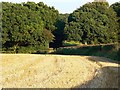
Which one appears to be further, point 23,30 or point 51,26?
point 51,26

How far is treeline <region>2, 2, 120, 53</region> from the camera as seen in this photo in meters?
81.5

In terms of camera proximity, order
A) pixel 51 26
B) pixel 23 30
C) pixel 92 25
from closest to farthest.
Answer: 1. pixel 23 30
2. pixel 92 25
3. pixel 51 26

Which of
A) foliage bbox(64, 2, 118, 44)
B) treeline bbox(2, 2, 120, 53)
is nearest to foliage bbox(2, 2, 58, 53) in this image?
treeline bbox(2, 2, 120, 53)

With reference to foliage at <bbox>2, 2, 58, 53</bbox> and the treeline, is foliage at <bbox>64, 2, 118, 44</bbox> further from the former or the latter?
foliage at <bbox>2, 2, 58, 53</bbox>

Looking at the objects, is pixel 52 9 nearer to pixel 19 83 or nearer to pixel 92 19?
pixel 92 19

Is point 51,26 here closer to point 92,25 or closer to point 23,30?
point 92,25

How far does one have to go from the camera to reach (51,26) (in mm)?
94062

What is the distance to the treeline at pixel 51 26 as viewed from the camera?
81.5 meters

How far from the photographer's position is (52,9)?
10081 cm

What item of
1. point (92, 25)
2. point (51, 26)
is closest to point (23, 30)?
point (51, 26)

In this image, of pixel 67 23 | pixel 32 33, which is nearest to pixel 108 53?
pixel 32 33

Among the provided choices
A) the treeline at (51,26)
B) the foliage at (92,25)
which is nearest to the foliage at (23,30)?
the treeline at (51,26)

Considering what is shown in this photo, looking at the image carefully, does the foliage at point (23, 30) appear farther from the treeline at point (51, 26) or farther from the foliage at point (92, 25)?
the foliage at point (92, 25)

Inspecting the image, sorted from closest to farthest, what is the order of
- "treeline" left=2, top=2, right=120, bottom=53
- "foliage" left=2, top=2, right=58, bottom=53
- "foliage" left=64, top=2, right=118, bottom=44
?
"foliage" left=2, top=2, right=58, bottom=53
"treeline" left=2, top=2, right=120, bottom=53
"foliage" left=64, top=2, right=118, bottom=44
